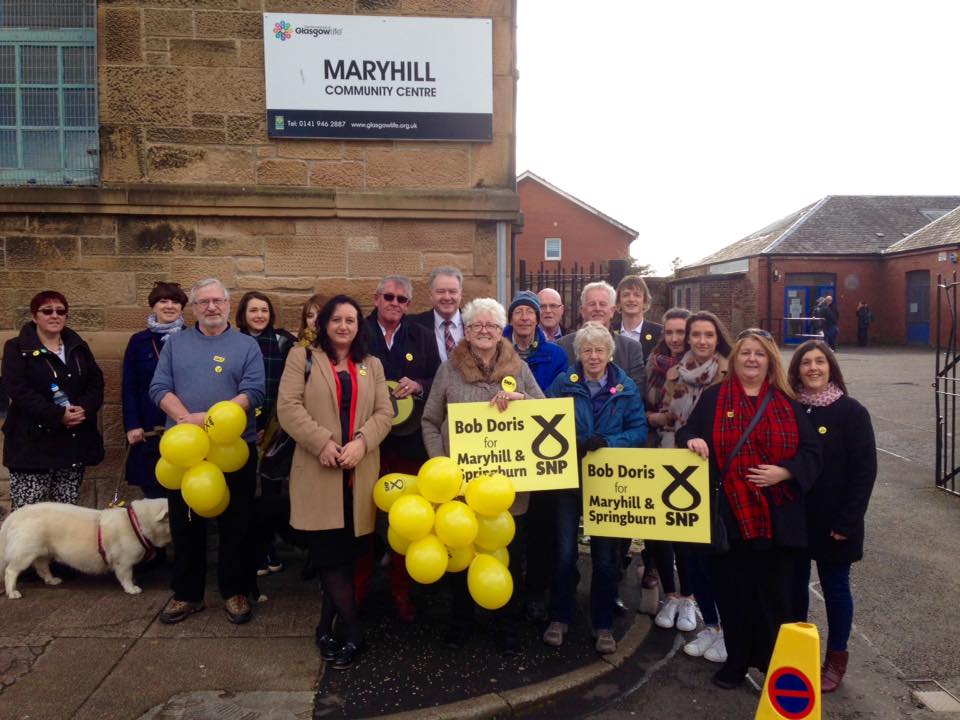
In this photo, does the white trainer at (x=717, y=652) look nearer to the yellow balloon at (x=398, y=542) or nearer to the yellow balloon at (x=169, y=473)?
the yellow balloon at (x=398, y=542)

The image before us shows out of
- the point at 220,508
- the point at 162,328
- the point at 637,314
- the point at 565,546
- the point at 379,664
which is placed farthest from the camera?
the point at 637,314

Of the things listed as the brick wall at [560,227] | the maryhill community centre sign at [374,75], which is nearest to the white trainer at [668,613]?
the maryhill community centre sign at [374,75]

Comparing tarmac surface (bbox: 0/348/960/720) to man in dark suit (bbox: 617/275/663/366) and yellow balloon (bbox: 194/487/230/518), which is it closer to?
yellow balloon (bbox: 194/487/230/518)

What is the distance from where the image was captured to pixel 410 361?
15.1ft

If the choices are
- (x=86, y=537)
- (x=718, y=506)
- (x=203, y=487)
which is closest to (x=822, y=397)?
(x=718, y=506)

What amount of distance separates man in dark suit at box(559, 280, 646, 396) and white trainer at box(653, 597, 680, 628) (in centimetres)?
139

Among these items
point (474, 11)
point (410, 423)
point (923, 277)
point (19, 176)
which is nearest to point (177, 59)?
point (19, 176)

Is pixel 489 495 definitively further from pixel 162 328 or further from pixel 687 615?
pixel 162 328

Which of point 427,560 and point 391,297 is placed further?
point 391,297

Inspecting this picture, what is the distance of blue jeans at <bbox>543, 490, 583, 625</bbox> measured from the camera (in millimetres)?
4172

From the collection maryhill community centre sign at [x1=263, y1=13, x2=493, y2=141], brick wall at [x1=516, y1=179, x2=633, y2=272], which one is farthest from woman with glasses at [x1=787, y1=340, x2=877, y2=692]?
brick wall at [x1=516, y1=179, x2=633, y2=272]

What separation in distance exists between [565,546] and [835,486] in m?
1.49

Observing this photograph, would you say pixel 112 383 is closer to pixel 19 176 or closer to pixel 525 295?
pixel 19 176

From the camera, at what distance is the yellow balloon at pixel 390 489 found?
389 centimetres
